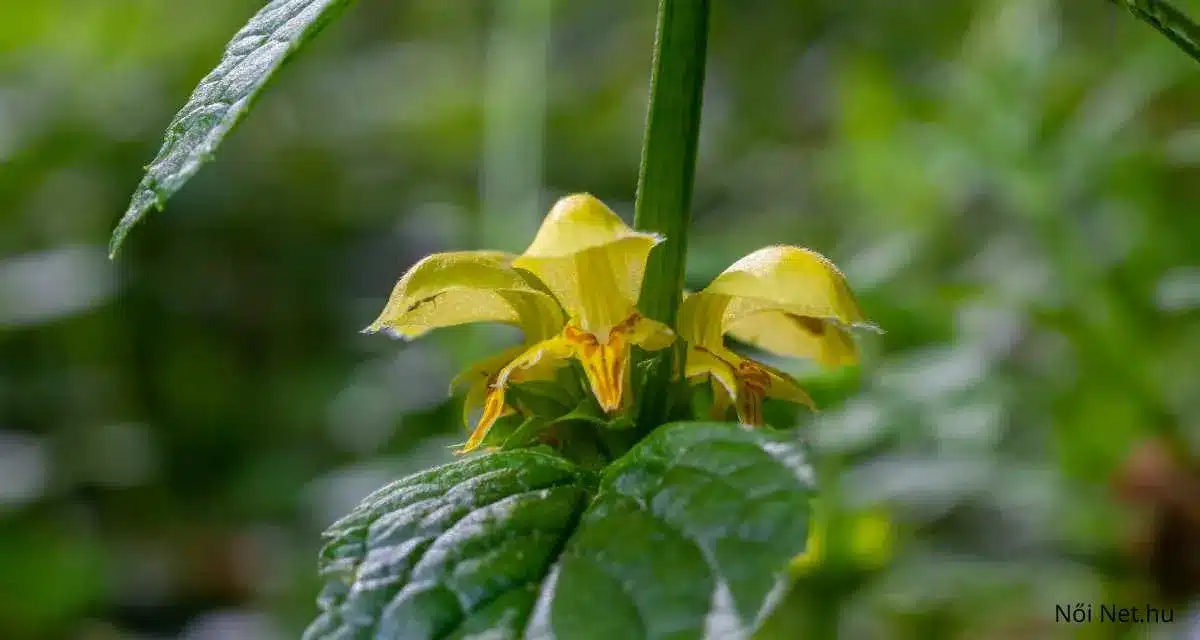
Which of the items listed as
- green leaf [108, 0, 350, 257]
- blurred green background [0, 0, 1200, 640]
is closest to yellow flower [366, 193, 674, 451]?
green leaf [108, 0, 350, 257]

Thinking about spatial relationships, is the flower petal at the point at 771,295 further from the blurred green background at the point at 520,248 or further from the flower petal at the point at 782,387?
the blurred green background at the point at 520,248

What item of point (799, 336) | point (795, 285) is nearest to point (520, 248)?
point (799, 336)

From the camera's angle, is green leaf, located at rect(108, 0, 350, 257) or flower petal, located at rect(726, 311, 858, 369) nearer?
green leaf, located at rect(108, 0, 350, 257)

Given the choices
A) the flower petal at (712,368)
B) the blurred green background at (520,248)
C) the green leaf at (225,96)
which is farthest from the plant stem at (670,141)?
the blurred green background at (520,248)

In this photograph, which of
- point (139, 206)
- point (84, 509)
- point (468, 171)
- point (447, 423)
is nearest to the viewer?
point (139, 206)

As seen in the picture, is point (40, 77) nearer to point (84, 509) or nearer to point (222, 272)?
point (222, 272)

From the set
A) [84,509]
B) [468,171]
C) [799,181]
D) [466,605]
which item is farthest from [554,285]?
[468,171]

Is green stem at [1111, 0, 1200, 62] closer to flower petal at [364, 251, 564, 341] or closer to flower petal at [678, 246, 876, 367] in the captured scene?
flower petal at [678, 246, 876, 367]
